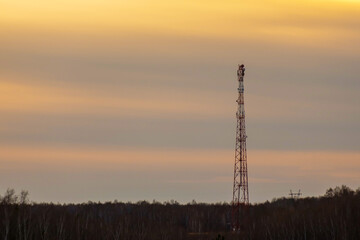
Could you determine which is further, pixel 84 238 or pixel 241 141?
pixel 84 238

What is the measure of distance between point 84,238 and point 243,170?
26325 mm

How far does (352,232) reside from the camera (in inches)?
6245

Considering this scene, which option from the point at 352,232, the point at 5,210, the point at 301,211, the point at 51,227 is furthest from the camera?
the point at 301,211

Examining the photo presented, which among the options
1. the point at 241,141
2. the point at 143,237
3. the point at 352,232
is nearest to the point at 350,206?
the point at 352,232

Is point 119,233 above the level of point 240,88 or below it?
below

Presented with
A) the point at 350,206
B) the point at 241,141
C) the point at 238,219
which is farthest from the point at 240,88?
the point at 350,206

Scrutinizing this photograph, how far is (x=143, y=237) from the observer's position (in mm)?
165000

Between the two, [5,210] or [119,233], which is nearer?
[5,210]

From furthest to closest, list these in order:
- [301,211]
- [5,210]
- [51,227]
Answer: [301,211] → [51,227] → [5,210]

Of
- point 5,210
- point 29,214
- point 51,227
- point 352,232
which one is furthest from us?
point 352,232

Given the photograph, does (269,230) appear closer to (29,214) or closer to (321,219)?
(321,219)

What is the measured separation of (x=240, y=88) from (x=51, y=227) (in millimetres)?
30072

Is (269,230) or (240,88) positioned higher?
(240,88)

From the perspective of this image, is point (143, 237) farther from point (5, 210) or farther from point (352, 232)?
point (5, 210)
